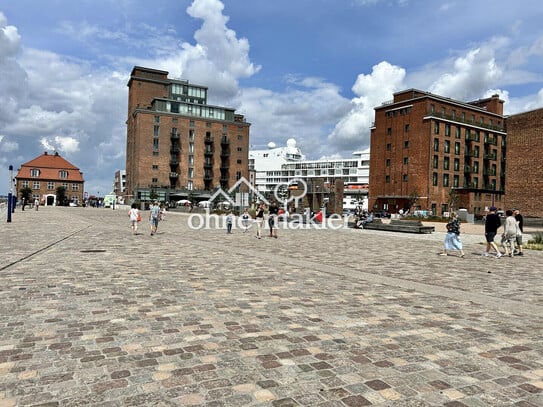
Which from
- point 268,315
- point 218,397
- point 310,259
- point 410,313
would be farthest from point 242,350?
point 310,259

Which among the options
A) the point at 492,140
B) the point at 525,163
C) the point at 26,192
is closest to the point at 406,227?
the point at 525,163

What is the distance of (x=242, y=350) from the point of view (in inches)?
181

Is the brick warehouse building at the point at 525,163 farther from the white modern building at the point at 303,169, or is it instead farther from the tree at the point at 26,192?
the tree at the point at 26,192

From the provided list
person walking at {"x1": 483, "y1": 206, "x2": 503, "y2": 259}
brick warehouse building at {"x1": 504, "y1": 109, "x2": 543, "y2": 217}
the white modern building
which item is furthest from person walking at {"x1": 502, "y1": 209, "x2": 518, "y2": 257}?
the white modern building

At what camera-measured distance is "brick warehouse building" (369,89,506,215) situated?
63.5m

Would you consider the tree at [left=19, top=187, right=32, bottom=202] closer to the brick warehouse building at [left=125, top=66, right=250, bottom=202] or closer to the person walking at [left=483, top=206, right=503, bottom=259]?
the brick warehouse building at [left=125, top=66, right=250, bottom=202]

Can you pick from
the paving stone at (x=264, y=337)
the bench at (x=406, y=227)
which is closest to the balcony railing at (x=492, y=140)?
the bench at (x=406, y=227)

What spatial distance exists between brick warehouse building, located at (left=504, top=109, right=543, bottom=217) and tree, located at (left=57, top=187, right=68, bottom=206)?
→ 94.0 m

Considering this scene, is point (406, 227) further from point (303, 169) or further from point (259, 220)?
point (303, 169)

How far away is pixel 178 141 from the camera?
87000 mm

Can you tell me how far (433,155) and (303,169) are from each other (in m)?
81.0

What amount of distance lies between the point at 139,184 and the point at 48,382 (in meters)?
83.2

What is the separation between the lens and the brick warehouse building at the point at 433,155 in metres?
63.5

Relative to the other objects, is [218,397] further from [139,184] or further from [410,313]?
[139,184]
